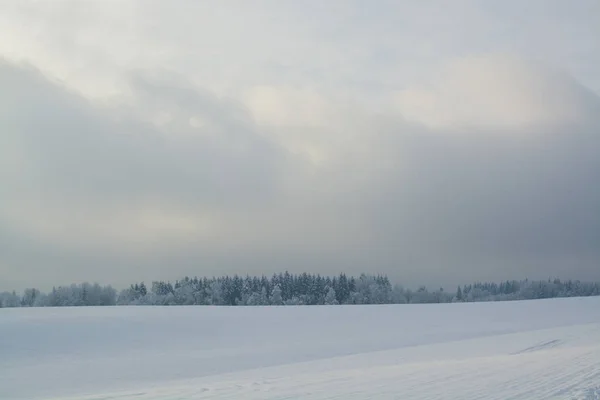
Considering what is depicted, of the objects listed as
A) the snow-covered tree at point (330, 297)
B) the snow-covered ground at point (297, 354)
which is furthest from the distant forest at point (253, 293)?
the snow-covered ground at point (297, 354)

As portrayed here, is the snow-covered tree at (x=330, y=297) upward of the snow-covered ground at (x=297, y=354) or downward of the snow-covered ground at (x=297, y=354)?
upward

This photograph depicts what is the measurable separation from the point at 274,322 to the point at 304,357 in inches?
561

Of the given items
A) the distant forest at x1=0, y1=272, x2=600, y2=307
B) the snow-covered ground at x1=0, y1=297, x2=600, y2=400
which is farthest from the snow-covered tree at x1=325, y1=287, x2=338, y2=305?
the snow-covered ground at x1=0, y1=297, x2=600, y2=400

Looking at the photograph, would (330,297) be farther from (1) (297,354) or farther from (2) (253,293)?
(1) (297,354)

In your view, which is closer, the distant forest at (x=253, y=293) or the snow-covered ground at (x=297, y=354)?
the snow-covered ground at (x=297, y=354)

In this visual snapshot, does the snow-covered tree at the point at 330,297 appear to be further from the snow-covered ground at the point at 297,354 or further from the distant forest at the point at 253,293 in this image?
the snow-covered ground at the point at 297,354

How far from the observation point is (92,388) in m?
19.8

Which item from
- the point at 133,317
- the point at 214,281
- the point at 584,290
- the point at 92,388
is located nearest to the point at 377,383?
the point at 92,388

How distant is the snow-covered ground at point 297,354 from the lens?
15297mm

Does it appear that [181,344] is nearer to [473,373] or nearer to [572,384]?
[473,373]

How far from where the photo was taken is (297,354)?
95.0ft

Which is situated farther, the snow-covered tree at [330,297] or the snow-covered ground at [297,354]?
the snow-covered tree at [330,297]

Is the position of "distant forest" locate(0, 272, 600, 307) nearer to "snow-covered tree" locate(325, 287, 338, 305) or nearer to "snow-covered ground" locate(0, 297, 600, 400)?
"snow-covered tree" locate(325, 287, 338, 305)

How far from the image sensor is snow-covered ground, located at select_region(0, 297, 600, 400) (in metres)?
15.3
